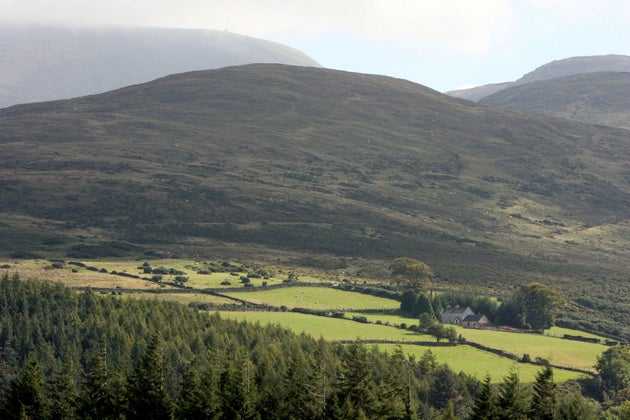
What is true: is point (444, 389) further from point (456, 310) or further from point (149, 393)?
point (456, 310)

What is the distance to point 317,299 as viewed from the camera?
113312mm

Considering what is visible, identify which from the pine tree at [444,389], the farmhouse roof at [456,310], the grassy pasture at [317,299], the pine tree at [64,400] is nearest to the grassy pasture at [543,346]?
the farmhouse roof at [456,310]

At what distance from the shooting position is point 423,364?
7425 cm

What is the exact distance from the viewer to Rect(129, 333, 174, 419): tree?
5122 cm

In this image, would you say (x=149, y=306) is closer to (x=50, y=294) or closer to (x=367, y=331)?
(x=50, y=294)

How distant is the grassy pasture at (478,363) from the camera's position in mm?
76312

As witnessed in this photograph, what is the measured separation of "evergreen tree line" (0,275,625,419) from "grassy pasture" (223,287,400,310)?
79.0 feet

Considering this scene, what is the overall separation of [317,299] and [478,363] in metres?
36.4

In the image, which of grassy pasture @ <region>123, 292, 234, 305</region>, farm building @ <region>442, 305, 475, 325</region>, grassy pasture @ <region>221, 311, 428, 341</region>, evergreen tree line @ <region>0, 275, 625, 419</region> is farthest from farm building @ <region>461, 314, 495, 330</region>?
grassy pasture @ <region>123, 292, 234, 305</region>

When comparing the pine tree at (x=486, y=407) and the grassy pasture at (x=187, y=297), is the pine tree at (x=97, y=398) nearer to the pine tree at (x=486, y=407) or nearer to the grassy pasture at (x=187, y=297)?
the pine tree at (x=486, y=407)

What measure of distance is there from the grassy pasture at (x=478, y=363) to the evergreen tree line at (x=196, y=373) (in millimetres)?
3364

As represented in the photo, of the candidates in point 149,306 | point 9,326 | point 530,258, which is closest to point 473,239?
point 530,258

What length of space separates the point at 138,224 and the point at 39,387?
139 metres

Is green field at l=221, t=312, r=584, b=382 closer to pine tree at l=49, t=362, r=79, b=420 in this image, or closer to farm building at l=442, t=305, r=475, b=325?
farm building at l=442, t=305, r=475, b=325
